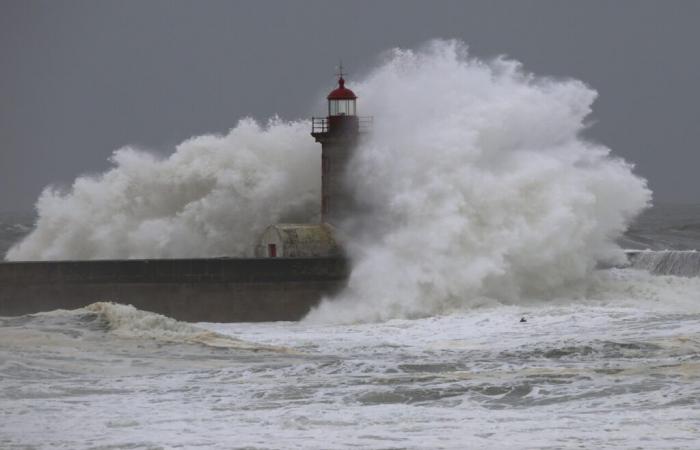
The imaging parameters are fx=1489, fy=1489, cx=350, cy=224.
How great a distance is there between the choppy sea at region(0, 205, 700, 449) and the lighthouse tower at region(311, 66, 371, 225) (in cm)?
311

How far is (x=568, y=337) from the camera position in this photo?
15.7 meters

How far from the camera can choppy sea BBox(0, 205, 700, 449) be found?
10.5 meters

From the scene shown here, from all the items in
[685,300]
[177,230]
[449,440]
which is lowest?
[449,440]

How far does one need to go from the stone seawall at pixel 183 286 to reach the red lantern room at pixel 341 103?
3046 millimetres

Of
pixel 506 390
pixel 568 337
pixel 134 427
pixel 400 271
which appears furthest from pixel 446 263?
pixel 134 427

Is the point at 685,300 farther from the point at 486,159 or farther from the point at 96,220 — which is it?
the point at 96,220

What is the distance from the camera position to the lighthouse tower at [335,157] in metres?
21.5

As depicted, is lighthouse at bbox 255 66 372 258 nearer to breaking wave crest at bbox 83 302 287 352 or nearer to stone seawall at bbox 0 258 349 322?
stone seawall at bbox 0 258 349 322

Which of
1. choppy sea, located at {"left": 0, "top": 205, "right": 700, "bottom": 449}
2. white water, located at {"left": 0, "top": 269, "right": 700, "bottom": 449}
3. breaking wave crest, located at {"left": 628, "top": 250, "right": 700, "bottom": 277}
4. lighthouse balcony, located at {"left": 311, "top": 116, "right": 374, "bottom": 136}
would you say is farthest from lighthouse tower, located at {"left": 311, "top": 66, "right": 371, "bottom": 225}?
breaking wave crest, located at {"left": 628, "top": 250, "right": 700, "bottom": 277}

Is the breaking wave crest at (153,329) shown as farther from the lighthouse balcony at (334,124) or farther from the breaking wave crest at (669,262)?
the breaking wave crest at (669,262)

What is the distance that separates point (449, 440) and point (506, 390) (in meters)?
1.99

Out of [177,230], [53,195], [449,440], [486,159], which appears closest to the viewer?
[449,440]

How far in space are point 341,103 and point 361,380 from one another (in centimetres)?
965

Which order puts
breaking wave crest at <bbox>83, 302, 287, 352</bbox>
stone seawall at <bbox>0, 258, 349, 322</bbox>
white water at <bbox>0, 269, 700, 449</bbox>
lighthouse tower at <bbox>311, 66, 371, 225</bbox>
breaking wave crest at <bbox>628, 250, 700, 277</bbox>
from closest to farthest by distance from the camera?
1. white water at <bbox>0, 269, 700, 449</bbox>
2. breaking wave crest at <bbox>83, 302, 287, 352</bbox>
3. stone seawall at <bbox>0, 258, 349, 322</bbox>
4. breaking wave crest at <bbox>628, 250, 700, 277</bbox>
5. lighthouse tower at <bbox>311, 66, 371, 225</bbox>
